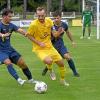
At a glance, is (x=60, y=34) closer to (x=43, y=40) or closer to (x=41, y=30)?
(x=43, y=40)

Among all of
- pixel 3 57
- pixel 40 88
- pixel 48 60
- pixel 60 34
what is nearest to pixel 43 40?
pixel 48 60

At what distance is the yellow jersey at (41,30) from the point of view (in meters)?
11.7

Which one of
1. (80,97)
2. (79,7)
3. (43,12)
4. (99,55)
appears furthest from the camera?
(79,7)

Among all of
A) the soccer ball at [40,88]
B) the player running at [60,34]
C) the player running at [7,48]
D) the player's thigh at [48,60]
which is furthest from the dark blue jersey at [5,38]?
the soccer ball at [40,88]

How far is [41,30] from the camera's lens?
1170 cm

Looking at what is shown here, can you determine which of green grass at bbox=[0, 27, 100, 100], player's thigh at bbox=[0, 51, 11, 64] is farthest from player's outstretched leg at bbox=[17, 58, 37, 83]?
player's thigh at bbox=[0, 51, 11, 64]

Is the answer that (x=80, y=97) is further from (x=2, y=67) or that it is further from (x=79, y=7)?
(x=79, y=7)

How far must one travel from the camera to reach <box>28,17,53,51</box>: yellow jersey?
11680 mm

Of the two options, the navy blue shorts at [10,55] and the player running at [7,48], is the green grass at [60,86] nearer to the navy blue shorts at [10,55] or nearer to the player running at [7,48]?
the player running at [7,48]

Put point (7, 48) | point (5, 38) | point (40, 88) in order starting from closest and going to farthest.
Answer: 1. point (40, 88)
2. point (5, 38)
3. point (7, 48)

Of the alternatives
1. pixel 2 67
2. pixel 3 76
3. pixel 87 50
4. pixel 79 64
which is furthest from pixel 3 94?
pixel 87 50

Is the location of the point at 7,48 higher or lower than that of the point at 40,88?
higher

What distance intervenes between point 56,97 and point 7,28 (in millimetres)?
2193

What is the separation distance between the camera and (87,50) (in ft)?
70.4
